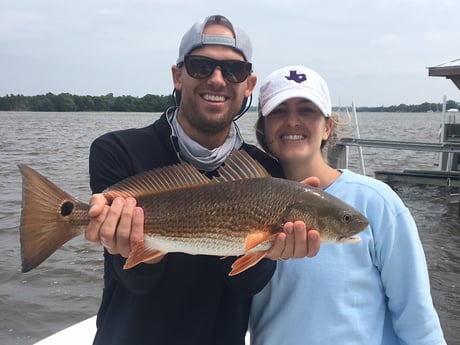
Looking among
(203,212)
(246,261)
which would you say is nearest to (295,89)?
(203,212)

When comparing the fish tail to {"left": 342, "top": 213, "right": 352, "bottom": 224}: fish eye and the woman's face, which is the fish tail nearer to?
the woman's face

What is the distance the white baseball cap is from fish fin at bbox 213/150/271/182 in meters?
0.47

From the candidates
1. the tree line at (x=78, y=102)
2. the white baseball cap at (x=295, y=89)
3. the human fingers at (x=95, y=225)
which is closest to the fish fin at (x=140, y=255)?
the human fingers at (x=95, y=225)

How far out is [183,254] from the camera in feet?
9.82

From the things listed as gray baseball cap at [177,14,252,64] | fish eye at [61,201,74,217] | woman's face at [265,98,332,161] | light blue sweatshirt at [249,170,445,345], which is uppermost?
gray baseball cap at [177,14,252,64]

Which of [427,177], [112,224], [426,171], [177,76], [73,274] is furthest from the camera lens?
[426,171]

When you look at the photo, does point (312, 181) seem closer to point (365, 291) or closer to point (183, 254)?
point (365, 291)

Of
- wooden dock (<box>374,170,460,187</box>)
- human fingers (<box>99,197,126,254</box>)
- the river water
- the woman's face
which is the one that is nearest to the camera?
human fingers (<box>99,197,126,254</box>)

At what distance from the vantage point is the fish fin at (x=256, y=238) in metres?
2.68

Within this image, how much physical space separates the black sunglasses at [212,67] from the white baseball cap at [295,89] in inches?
8.7

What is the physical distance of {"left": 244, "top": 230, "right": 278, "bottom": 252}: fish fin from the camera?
2.68 meters

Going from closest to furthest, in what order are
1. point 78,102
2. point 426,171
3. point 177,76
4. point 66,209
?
point 66,209 → point 177,76 → point 426,171 → point 78,102

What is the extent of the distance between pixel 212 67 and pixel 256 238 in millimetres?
1207

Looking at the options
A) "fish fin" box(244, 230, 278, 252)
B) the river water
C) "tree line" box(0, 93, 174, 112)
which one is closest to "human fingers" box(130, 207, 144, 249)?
"fish fin" box(244, 230, 278, 252)
